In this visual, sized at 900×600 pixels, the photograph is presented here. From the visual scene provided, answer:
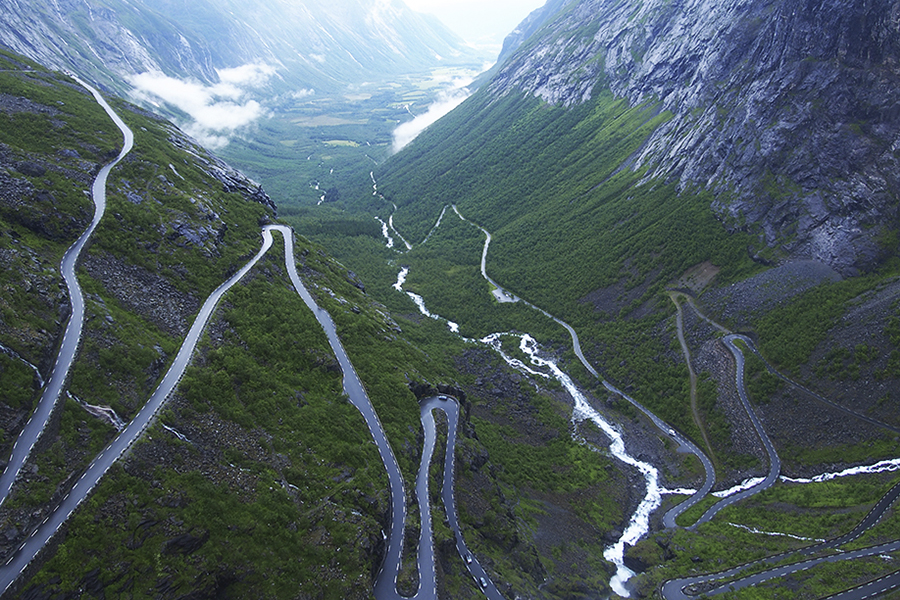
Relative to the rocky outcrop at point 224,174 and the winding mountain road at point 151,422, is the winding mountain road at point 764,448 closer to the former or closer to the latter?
the winding mountain road at point 151,422

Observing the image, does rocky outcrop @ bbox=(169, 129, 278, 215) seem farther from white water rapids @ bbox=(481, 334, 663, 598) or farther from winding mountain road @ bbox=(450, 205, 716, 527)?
winding mountain road @ bbox=(450, 205, 716, 527)

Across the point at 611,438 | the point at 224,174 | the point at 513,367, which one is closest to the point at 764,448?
the point at 611,438

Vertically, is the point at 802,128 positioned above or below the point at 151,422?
above

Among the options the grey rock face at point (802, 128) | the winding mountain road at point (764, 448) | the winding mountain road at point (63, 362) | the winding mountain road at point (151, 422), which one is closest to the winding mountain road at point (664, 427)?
the winding mountain road at point (764, 448)

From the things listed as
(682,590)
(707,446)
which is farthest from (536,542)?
(707,446)

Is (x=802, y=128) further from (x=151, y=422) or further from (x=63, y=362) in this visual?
(x=63, y=362)

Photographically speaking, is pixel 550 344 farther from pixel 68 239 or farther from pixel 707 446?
pixel 68 239
